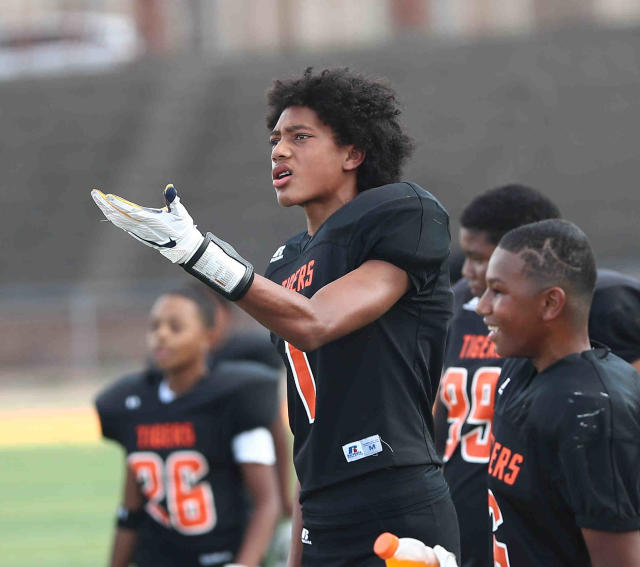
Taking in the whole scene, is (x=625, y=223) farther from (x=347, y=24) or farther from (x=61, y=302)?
(x=347, y=24)

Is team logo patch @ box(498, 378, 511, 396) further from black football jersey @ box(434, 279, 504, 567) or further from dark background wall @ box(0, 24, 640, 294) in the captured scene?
dark background wall @ box(0, 24, 640, 294)

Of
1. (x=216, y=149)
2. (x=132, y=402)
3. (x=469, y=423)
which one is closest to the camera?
(x=469, y=423)

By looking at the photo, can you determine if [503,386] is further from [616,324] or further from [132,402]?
[132,402]

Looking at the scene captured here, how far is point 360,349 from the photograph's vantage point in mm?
3361

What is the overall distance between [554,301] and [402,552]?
0.79 m

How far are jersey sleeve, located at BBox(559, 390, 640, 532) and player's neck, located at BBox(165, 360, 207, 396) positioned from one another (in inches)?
117

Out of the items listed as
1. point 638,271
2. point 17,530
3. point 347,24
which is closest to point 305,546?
point 17,530

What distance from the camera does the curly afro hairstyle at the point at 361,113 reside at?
359cm

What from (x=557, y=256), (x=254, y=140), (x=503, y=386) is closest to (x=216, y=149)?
(x=254, y=140)

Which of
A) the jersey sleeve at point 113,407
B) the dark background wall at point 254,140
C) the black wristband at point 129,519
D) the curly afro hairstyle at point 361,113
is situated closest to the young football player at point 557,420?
the curly afro hairstyle at point 361,113

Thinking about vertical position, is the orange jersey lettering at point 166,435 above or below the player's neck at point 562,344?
below

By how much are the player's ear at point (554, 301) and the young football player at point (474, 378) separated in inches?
32.7

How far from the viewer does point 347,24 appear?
3519 centimetres

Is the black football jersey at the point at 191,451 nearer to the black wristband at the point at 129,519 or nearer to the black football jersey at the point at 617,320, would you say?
the black wristband at the point at 129,519
